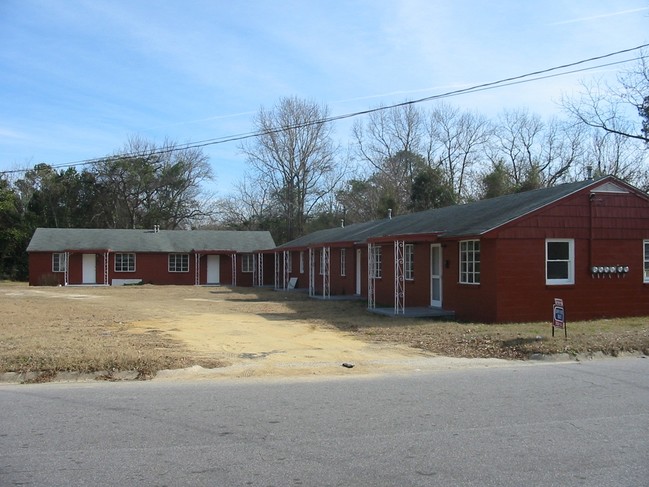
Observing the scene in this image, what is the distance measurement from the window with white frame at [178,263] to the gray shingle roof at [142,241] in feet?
2.16

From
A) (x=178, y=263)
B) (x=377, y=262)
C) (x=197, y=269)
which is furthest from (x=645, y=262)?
(x=178, y=263)

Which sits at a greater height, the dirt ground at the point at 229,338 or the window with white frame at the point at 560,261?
the window with white frame at the point at 560,261

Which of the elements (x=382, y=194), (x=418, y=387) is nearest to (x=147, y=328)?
(x=418, y=387)

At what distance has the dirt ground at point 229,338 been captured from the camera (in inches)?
422

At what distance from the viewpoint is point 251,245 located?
45.2 meters

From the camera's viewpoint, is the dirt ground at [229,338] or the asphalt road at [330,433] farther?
the dirt ground at [229,338]

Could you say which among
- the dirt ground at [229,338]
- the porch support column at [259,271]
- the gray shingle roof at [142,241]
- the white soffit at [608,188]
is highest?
the white soffit at [608,188]

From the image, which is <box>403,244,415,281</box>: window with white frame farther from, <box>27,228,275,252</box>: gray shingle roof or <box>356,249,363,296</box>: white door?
<box>27,228,275,252</box>: gray shingle roof

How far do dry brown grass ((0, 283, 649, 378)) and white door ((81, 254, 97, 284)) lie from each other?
2153cm

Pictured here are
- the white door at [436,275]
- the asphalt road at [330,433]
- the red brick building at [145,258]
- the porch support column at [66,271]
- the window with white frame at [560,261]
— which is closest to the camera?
the asphalt road at [330,433]

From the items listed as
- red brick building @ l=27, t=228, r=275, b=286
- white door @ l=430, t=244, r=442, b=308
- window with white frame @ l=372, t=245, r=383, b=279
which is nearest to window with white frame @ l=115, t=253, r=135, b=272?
red brick building @ l=27, t=228, r=275, b=286

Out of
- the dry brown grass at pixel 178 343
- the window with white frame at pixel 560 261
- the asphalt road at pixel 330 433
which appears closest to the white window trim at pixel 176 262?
the dry brown grass at pixel 178 343

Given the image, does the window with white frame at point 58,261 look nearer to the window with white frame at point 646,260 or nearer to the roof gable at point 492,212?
the roof gable at point 492,212

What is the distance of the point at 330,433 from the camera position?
6262 millimetres
